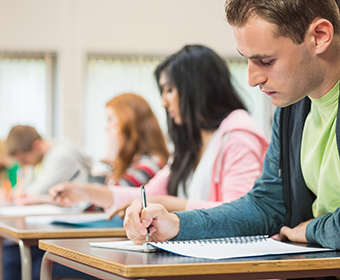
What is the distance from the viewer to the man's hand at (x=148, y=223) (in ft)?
3.08

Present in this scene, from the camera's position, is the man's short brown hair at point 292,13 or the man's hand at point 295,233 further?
the man's hand at point 295,233

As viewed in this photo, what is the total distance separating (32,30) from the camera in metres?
5.05

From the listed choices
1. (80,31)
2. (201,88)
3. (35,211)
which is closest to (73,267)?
(201,88)

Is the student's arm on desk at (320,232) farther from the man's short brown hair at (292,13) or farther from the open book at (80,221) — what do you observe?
the open book at (80,221)

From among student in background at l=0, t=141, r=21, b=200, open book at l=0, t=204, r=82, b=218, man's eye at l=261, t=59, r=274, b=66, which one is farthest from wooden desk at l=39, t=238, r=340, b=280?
student in background at l=0, t=141, r=21, b=200

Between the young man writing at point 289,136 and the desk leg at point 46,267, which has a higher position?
the young man writing at point 289,136

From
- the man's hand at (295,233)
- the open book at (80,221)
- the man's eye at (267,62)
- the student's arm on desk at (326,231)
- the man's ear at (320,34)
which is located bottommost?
the open book at (80,221)

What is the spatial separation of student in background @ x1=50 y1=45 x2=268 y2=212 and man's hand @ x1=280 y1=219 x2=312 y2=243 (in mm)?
456

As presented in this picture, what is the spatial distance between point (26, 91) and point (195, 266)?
4692 millimetres

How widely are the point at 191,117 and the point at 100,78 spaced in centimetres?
346

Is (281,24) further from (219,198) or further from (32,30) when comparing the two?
(32,30)

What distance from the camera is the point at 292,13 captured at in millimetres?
946

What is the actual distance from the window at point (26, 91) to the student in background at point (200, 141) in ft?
11.0

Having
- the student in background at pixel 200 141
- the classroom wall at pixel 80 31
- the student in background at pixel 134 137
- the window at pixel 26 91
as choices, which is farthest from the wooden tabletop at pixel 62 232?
the window at pixel 26 91
